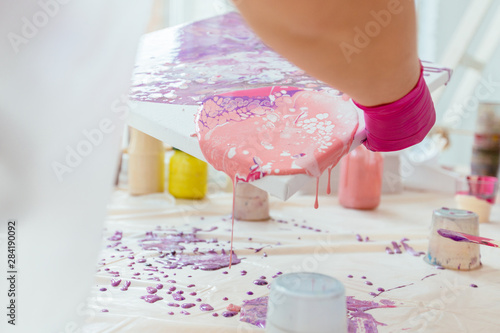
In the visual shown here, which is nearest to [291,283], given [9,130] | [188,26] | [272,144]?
[272,144]

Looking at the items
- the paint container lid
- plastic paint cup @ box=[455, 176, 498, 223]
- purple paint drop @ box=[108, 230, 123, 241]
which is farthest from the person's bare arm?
plastic paint cup @ box=[455, 176, 498, 223]

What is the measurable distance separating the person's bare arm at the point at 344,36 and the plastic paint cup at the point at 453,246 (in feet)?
1.17

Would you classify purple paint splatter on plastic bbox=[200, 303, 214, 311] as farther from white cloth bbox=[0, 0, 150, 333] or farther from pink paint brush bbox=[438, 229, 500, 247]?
pink paint brush bbox=[438, 229, 500, 247]

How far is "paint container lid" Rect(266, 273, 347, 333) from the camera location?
0.46 m

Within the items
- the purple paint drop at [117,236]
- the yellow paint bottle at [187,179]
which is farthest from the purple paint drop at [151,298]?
the yellow paint bottle at [187,179]

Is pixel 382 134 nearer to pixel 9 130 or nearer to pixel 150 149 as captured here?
pixel 9 130

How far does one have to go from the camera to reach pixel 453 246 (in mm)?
796

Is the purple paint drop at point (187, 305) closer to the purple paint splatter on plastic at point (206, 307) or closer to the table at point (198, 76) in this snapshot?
the purple paint splatter on plastic at point (206, 307)

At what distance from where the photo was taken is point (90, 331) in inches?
22.1

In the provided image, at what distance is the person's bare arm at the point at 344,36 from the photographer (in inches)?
17.3

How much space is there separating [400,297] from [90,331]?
1.30 ft

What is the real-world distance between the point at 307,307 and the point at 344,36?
0.25 metres

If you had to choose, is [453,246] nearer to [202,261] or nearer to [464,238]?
[464,238]

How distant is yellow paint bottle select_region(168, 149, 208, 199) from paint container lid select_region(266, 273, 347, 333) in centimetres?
73
